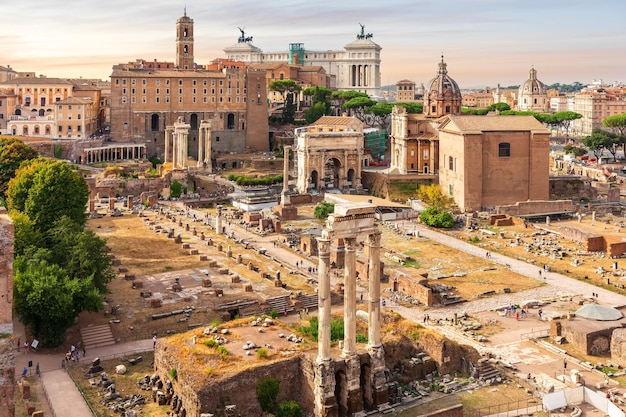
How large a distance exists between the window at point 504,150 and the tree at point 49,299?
45.7 meters

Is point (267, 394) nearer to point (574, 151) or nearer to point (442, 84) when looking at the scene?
point (442, 84)

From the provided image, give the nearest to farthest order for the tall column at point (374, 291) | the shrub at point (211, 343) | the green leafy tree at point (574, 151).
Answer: the tall column at point (374, 291)
the shrub at point (211, 343)
the green leafy tree at point (574, 151)

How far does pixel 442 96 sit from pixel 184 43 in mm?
41767

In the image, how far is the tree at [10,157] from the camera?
61.9m

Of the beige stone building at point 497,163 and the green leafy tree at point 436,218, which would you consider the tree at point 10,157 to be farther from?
the beige stone building at point 497,163

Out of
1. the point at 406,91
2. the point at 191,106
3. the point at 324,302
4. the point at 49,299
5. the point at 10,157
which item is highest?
the point at 406,91

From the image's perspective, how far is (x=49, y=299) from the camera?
3089cm

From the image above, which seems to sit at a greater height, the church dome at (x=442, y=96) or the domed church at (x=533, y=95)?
the domed church at (x=533, y=95)

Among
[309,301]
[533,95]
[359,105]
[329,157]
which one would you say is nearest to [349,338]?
[309,301]

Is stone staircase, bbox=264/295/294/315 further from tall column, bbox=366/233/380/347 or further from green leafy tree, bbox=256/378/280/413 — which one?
green leafy tree, bbox=256/378/280/413

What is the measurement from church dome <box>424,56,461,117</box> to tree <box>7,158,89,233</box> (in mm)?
46250

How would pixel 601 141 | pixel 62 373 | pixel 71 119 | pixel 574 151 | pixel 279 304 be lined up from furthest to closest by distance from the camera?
pixel 574 151 < pixel 601 141 < pixel 71 119 < pixel 279 304 < pixel 62 373

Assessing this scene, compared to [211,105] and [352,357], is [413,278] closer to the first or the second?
[352,357]

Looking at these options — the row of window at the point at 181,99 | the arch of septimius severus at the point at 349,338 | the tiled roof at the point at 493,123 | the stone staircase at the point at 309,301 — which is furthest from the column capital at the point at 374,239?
the row of window at the point at 181,99
